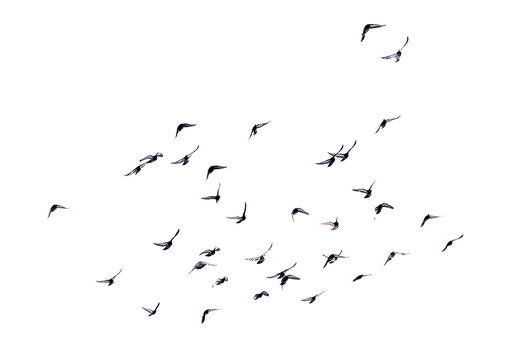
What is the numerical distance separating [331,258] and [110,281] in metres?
7.07

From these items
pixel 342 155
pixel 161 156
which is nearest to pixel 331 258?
pixel 342 155

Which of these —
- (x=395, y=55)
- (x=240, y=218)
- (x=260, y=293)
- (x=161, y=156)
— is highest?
(x=395, y=55)

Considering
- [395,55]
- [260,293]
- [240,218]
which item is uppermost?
[395,55]

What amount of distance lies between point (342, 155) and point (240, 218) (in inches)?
143

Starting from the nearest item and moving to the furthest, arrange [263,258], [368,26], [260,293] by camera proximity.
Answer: [368,26], [263,258], [260,293]

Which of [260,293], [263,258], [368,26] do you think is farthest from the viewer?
[260,293]

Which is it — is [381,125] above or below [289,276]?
above

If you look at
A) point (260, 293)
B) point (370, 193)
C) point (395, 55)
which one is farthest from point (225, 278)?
point (395, 55)

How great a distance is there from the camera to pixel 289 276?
29812mm

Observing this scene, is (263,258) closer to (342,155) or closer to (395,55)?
(342,155)

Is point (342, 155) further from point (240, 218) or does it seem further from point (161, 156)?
point (161, 156)

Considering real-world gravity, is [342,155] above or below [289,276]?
above

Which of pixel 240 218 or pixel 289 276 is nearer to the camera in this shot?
pixel 240 218

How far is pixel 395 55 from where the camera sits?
2778 cm
